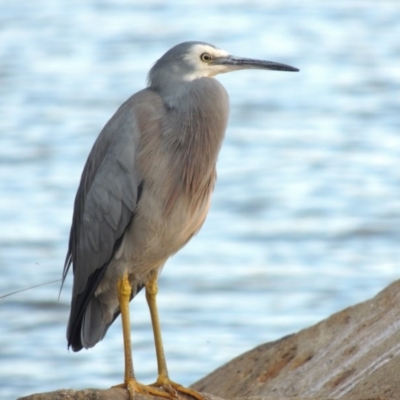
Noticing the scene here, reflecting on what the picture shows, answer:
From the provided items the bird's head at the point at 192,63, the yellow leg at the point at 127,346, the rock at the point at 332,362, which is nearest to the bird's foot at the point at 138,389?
the yellow leg at the point at 127,346


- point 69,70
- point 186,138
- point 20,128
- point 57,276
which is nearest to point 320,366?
point 186,138

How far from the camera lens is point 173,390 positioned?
6.17 meters

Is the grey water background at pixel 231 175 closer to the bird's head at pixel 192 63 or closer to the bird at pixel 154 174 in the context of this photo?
the bird at pixel 154 174

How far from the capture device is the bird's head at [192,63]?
20.5ft

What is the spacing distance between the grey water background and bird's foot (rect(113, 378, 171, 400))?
3.48 metres

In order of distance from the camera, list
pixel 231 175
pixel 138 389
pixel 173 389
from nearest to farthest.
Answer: pixel 138 389
pixel 173 389
pixel 231 175

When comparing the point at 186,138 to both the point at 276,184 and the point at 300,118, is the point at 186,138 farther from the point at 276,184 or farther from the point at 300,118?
the point at 300,118

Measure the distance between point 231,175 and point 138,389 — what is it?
8228 millimetres

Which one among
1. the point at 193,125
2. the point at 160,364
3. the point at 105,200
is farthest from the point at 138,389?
the point at 193,125

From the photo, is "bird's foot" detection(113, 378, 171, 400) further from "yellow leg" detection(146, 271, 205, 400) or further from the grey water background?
the grey water background

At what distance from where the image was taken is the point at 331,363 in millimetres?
6520

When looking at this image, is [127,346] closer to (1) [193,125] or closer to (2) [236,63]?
(1) [193,125]

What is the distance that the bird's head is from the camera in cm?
625

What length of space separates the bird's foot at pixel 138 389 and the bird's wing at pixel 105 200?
63 cm
